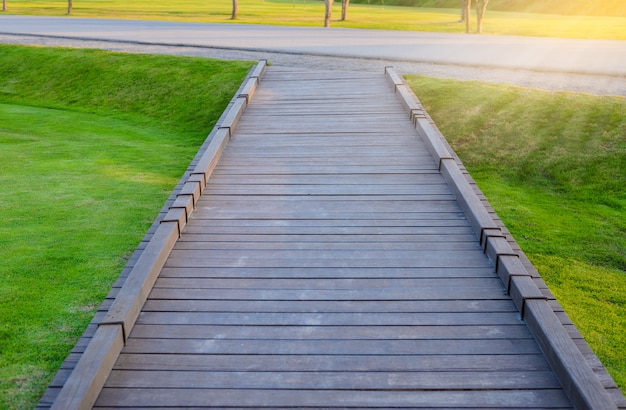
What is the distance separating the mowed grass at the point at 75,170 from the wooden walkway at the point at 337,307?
1225mm

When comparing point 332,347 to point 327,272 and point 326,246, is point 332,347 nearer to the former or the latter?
point 327,272

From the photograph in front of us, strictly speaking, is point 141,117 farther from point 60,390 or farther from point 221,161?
point 60,390

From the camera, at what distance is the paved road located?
16.7 m

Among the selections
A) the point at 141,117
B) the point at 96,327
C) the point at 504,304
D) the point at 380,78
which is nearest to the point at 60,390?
the point at 96,327

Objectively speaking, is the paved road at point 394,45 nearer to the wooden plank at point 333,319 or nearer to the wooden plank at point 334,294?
the wooden plank at point 334,294

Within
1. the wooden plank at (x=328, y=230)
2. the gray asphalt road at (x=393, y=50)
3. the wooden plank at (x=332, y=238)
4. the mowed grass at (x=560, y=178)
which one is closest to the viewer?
the wooden plank at (x=332, y=238)

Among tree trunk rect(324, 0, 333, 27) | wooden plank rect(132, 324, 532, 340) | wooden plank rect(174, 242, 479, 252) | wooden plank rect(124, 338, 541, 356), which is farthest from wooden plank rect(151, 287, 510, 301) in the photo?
tree trunk rect(324, 0, 333, 27)

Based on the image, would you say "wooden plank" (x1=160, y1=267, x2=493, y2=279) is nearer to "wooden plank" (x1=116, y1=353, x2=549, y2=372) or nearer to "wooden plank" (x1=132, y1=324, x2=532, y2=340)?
"wooden plank" (x1=132, y1=324, x2=532, y2=340)

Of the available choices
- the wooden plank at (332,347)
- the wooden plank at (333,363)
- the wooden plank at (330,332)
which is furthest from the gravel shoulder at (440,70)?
the wooden plank at (333,363)

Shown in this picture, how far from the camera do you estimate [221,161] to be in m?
8.10

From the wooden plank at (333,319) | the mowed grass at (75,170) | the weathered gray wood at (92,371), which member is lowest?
the mowed grass at (75,170)

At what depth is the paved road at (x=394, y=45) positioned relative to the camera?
1670 cm

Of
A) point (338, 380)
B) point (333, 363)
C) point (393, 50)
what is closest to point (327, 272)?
point (333, 363)

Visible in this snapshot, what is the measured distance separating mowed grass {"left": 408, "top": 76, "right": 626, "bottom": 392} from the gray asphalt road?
1463 mm
